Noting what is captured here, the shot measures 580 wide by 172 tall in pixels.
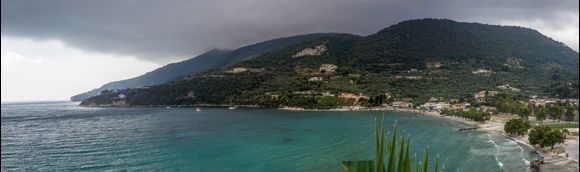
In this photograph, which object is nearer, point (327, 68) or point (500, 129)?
point (500, 129)

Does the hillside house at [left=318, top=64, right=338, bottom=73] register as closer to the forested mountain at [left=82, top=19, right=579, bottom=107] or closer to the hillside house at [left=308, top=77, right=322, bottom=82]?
the forested mountain at [left=82, top=19, right=579, bottom=107]

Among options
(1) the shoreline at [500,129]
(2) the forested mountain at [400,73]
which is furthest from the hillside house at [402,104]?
(2) the forested mountain at [400,73]

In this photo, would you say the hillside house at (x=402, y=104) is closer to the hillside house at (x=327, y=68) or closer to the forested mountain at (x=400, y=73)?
the forested mountain at (x=400, y=73)

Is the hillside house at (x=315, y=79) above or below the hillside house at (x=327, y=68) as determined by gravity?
below

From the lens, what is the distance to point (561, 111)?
7094cm

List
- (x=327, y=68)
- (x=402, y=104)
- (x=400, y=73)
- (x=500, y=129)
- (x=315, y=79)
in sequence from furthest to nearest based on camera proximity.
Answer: (x=327, y=68) < (x=400, y=73) < (x=315, y=79) < (x=402, y=104) < (x=500, y=129)

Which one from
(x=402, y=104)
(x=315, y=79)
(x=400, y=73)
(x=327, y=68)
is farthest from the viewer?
(x=327, y=68)

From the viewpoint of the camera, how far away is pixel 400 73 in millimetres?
155250

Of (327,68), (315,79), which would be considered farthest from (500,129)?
(327,68)

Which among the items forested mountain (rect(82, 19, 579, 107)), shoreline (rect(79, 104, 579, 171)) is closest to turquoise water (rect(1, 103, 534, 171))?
shoreline (rect(79, 104, 579, 171))

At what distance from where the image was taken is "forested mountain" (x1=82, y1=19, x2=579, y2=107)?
12925cm

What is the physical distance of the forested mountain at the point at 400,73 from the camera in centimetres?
12925

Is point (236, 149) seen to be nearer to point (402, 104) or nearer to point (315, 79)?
point (402, 104)

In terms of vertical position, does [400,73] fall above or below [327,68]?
below
